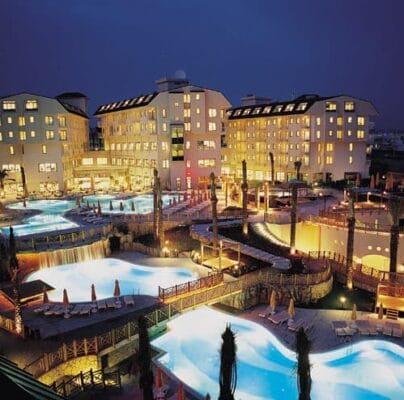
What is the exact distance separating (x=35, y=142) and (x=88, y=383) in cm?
4615

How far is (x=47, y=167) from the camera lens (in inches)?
2253

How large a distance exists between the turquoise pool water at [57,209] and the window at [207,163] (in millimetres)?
8589

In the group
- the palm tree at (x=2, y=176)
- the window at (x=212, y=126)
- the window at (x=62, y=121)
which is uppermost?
the window at (x=62, y=121)

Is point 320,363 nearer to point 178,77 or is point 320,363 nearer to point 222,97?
point 222,97

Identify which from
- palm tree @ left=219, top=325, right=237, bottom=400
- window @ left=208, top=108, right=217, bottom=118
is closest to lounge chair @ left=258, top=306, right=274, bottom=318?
palm tree @ left=219, top=325, right=237, bottom=400

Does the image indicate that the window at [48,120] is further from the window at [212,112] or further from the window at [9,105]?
the window at [212,112]

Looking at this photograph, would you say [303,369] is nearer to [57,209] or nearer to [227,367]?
[227,367]

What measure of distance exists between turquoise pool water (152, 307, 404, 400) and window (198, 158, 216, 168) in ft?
137

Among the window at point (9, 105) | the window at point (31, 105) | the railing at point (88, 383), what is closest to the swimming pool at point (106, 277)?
the railing at point (88, 383)

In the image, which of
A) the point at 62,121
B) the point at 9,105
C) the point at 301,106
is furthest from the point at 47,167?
the point at 301,106

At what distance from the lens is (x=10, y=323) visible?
57.7 ft

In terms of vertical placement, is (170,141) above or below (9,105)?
below

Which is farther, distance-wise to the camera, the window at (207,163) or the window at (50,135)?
the window at (207,163)

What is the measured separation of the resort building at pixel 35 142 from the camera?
54.3m
